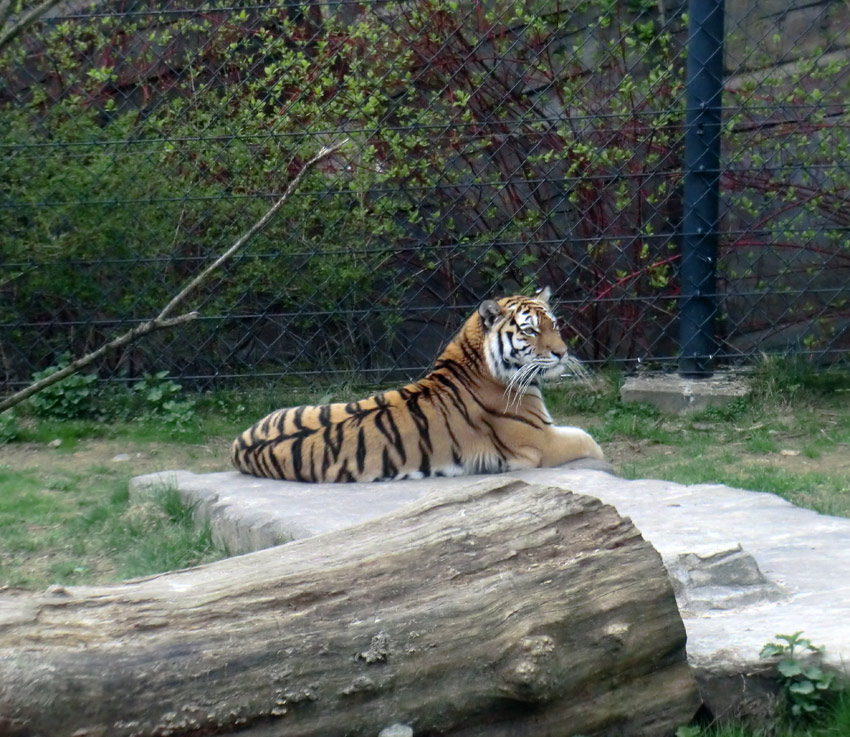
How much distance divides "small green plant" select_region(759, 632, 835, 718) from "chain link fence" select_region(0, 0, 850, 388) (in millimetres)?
4445

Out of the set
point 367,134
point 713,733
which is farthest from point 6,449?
point 713,733

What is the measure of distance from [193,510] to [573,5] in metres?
4.09

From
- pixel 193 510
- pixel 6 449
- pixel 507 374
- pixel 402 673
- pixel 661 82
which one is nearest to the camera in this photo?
pixel 402 673

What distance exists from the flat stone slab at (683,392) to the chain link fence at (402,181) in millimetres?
333

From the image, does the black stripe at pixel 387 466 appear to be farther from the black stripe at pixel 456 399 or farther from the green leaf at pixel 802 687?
the green leaf at pixel 802 687

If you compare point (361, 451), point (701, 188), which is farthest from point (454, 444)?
point (701, 188)

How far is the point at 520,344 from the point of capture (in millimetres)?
5719

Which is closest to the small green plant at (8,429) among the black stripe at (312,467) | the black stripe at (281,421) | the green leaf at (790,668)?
the black stripe at (281,421)

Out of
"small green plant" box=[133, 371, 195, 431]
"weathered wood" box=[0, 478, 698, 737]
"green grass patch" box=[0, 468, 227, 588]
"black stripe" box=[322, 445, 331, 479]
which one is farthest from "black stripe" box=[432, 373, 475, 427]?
"weathered wood" box=[0, 478, 698, 737]

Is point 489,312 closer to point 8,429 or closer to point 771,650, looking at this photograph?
point 8,429

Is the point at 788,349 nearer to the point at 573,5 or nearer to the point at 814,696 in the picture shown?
the point at 573,5

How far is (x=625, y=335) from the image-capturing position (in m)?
7.42

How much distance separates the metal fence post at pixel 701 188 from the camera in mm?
6848

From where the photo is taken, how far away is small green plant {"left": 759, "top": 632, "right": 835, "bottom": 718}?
9.19ft
